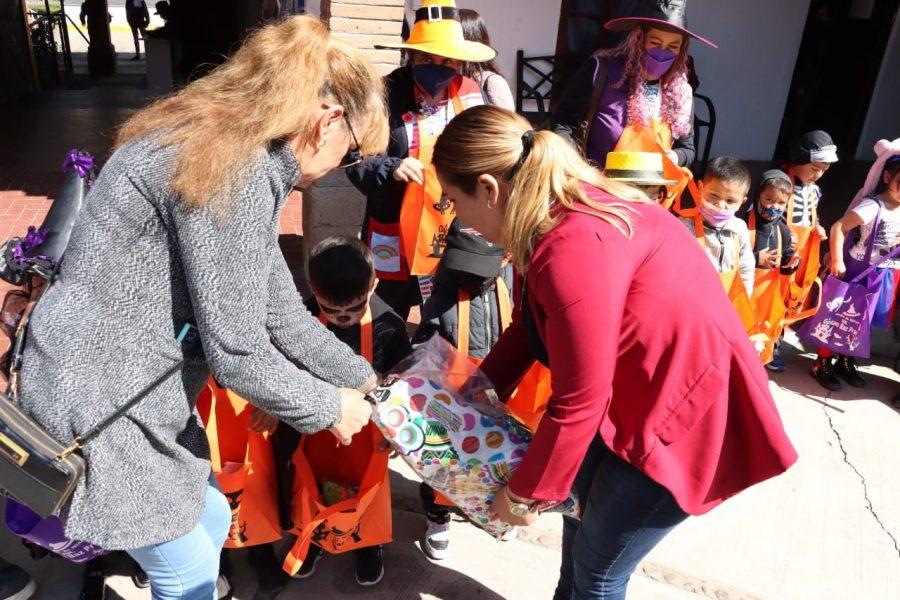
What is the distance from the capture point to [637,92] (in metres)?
3.47

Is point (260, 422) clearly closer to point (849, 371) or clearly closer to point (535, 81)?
point (849, 371)

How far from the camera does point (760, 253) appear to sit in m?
→ 4.07

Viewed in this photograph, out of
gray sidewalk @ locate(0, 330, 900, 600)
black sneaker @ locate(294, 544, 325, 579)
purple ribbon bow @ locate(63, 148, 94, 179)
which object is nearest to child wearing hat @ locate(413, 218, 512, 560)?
gray sidewalk @ locate(0, 330, 900, 600)

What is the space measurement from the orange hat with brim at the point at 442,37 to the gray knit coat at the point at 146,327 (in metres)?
1.72

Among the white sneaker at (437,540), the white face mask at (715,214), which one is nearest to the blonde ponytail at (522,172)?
the white sneaker at (437,540)

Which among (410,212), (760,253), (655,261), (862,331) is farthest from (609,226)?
(862,331)

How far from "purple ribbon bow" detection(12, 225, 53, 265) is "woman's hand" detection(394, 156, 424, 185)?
134 cm

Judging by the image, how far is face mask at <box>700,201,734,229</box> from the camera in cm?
365

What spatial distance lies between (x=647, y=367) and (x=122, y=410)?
3.72 feet

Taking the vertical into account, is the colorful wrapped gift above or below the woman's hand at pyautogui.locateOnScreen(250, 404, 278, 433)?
Answer: above

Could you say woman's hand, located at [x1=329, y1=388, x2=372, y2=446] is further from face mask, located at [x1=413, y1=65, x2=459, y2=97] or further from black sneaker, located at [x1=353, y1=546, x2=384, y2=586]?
face mask, located at [x1=413, y1=65, x2=459, y2=97]

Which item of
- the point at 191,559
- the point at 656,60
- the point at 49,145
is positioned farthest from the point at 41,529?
the point at 49,145

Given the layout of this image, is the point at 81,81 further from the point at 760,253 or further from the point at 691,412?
the point at 691,412

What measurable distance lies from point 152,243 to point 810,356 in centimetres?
442
